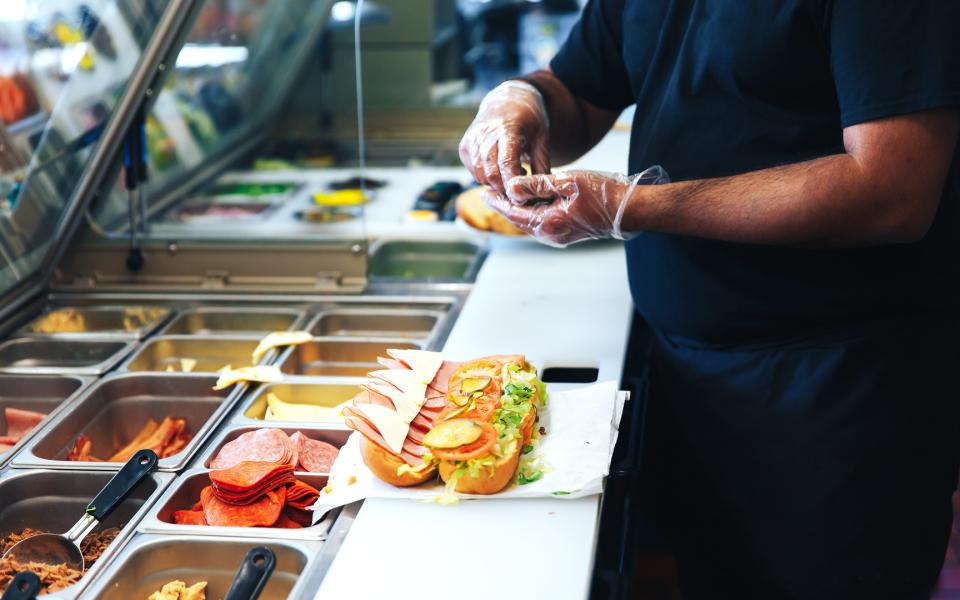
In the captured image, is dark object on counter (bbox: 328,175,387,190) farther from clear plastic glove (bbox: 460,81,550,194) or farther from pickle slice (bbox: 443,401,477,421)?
pickle slice (bbox: 443,401,477,421)

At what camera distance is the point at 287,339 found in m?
2.24

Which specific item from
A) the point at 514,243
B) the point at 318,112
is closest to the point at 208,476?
the point at 514,243

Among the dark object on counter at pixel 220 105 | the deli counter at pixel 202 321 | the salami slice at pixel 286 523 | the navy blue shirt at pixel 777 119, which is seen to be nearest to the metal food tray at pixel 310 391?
the deli counter at pixel 202 321

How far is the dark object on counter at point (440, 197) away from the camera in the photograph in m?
3.21

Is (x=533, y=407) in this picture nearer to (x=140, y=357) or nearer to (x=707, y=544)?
(x=707, y=544)

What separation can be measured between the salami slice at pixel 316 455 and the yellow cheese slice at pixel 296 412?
0.12 meters

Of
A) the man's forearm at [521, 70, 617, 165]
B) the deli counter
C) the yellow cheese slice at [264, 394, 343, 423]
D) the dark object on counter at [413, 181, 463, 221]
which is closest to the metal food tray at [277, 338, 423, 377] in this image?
the deli counter

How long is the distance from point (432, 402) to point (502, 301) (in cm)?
75

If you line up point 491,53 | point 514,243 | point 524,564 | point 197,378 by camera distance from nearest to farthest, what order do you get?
1. point 524,564
2. point 197,378
3. point 514,243
4. point 491,53

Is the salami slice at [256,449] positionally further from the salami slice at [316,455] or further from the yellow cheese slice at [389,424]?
the yellow cheese slice at [389,424]

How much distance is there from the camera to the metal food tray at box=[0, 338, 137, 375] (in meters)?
2.29

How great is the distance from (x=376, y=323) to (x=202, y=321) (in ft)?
1.47

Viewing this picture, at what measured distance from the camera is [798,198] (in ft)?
5.23

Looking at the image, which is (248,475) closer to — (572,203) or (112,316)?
(572,203)
